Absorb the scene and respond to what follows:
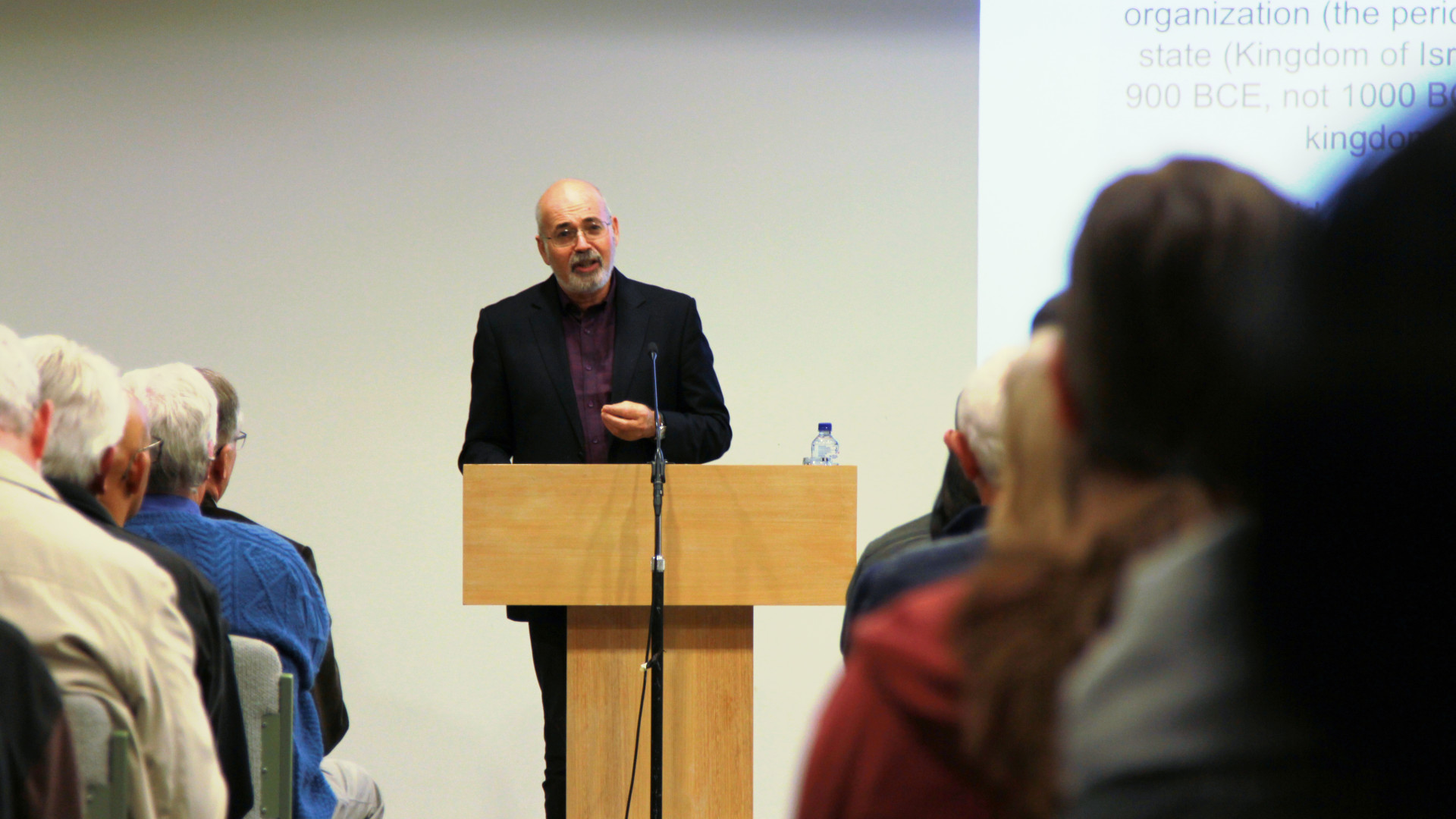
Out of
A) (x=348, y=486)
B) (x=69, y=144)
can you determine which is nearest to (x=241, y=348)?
(x=348, y=486)

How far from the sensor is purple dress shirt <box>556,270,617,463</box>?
335cm

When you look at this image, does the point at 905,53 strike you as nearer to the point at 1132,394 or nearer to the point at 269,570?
the point at 269,570

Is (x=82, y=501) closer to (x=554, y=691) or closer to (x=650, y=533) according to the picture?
(x=650, y=533)

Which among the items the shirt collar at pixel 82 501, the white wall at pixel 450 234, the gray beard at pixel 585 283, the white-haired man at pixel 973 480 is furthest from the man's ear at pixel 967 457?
the white wall at pixel 450 234

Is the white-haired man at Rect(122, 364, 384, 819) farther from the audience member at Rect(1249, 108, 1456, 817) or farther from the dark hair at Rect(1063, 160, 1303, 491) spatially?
the audience member at Rect(1249, 108, 1456, 817)

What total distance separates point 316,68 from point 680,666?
2932mm

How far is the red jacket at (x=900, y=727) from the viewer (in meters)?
0.68

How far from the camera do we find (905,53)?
15.3ft

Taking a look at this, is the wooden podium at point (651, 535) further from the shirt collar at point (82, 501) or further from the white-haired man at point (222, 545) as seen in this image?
the shirt collar at point (82, 501)

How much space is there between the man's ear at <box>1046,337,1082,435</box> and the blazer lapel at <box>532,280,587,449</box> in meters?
2.71

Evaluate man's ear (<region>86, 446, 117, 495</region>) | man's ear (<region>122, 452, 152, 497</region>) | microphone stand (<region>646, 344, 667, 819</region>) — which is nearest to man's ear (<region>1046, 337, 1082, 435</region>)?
man's ear (<region>86, 446, 117, 495</region>)

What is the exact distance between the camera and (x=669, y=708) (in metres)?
2.90

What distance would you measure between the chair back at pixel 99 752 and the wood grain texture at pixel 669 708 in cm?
141

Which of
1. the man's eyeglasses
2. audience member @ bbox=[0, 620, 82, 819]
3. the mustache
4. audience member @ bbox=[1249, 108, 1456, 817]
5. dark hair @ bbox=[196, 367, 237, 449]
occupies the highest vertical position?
the man's eyeglasses
